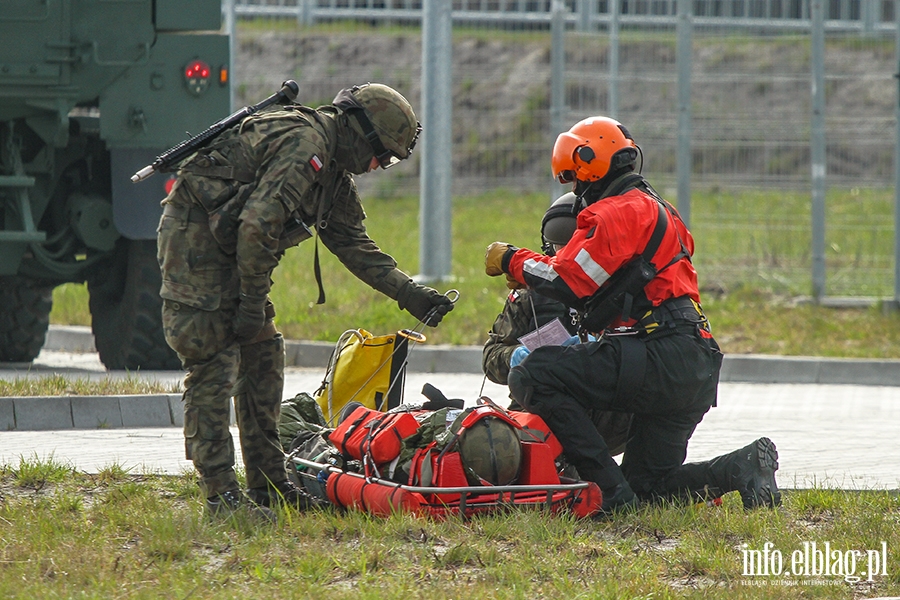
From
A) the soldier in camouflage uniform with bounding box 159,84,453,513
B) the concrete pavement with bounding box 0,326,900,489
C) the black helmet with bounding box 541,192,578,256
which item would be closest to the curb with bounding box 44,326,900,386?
the concrete pavement with bounding box 0,326,900,489

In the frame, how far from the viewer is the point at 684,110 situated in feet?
41.5

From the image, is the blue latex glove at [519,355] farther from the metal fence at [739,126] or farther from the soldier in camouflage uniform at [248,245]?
the metal fence at [739,126]

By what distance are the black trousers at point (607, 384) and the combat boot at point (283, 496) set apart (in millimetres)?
932

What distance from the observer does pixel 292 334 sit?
11.3 meters

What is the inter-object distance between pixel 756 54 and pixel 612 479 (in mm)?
9424

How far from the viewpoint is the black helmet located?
6.42 metres

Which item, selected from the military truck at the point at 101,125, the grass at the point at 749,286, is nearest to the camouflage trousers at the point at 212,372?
the military truck at the point at 101,125

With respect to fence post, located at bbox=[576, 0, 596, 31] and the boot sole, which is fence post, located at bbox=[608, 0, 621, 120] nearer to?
fence post, located at bbox=[576, 0, 596, 31]

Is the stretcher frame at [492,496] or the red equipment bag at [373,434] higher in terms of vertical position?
the red equipment bag at [373,434]

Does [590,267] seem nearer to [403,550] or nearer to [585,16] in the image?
[403,550]

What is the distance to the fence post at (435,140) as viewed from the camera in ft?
42.2

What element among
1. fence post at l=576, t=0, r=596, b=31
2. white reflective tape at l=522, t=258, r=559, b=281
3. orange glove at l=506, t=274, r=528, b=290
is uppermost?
→ fence post at l=576, t=0, r=596, b=31

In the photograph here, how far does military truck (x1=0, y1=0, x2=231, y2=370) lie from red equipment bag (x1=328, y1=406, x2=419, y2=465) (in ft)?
12.9

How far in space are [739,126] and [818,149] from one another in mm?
1400
